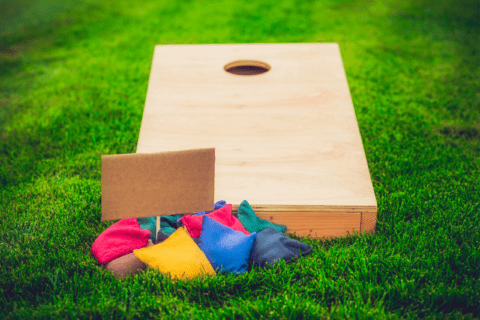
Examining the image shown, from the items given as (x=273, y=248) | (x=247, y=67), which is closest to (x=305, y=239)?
(x=273, y=248)

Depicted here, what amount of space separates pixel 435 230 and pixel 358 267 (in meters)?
0.57

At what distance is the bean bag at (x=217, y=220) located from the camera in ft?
7.07

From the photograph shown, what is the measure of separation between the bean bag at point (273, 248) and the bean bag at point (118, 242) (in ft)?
1.69

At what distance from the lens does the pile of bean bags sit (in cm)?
192

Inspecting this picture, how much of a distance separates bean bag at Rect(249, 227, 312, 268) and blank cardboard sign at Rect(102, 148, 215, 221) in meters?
0.28

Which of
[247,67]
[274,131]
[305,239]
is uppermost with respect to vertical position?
[247,67]

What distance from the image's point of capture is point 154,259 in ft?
6.28

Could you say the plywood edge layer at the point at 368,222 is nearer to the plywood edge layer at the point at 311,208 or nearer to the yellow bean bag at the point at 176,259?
the plywood edge layer at the point at 311,208

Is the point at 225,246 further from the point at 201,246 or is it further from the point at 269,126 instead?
the point at 269,126

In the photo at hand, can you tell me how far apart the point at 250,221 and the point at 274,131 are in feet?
2.11

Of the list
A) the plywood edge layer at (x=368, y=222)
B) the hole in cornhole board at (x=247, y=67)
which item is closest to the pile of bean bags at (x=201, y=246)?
the plywood edge layer at (x=368, y=222)

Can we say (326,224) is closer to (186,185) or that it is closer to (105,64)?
(186,185)

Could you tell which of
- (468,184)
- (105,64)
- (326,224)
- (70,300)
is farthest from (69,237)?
(105,64)

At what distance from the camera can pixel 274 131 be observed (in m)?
2.61
